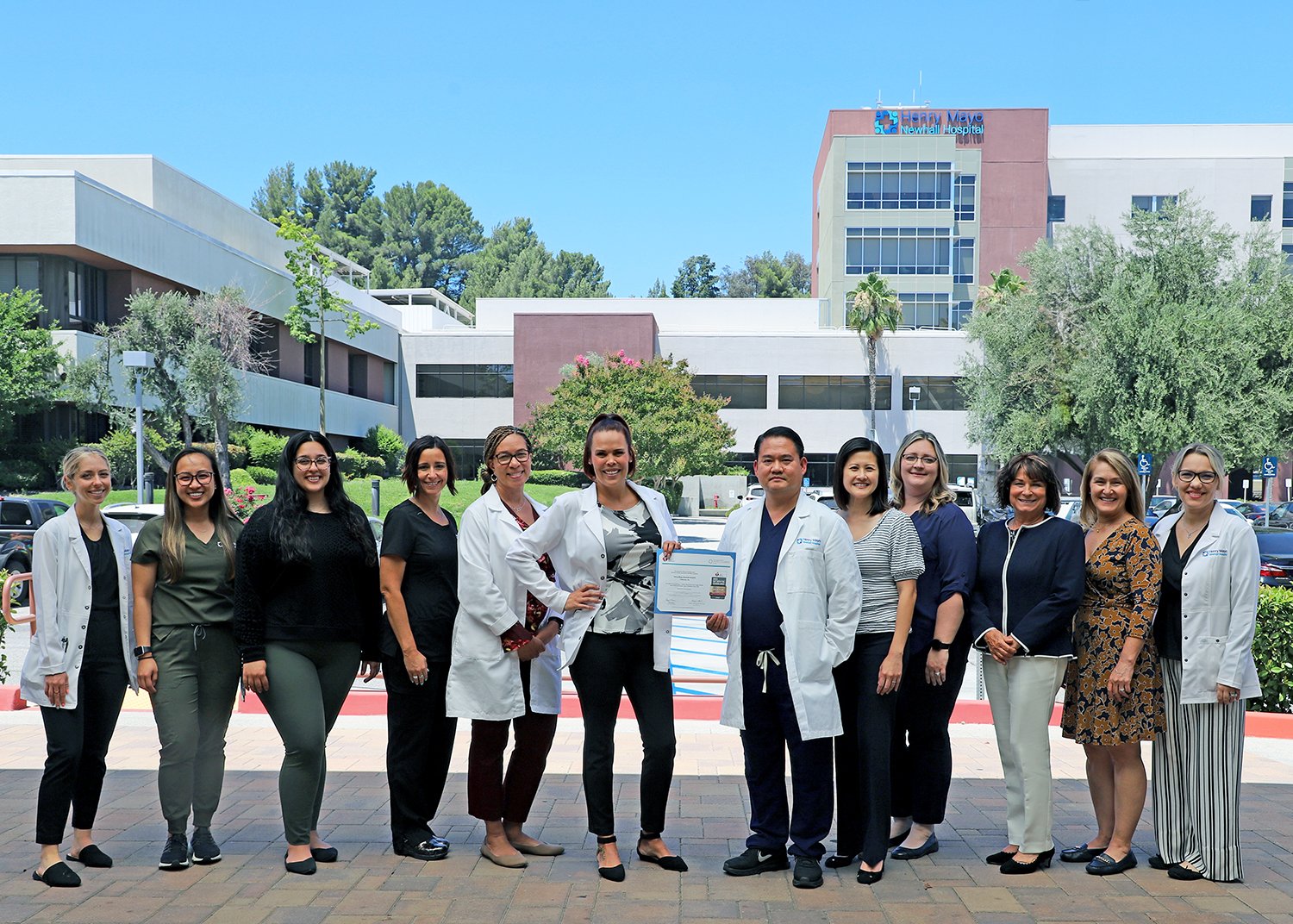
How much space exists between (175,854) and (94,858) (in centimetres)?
38

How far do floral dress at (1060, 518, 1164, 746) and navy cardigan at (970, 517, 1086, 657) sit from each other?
0.36 feet

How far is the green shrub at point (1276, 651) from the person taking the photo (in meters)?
8.37

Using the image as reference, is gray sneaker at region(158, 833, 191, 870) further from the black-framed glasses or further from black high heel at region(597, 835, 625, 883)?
black high heel at region(597, 835, 625, 883)

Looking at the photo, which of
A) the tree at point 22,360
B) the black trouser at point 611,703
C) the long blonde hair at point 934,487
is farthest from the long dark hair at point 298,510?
the tree at point 22,360

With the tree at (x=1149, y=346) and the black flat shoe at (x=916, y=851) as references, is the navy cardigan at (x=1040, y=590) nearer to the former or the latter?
the black flat shoe at (x=916, y=851)

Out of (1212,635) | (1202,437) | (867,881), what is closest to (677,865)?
(867,881)

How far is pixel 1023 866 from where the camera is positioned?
5.11 m

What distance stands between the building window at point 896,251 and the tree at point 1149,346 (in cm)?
2760

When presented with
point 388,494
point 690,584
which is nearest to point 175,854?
point 690,584

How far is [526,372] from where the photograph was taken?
181 feet

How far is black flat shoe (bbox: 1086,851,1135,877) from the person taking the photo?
5.11 metres

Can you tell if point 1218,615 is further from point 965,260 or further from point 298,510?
point 965,260

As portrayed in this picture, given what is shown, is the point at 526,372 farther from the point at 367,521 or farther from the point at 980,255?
the point at 367,521

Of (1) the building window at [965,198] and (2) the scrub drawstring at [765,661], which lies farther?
(1) the building window at [965,198]
